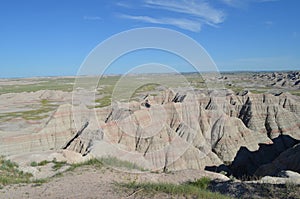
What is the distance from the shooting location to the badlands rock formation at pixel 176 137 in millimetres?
26031

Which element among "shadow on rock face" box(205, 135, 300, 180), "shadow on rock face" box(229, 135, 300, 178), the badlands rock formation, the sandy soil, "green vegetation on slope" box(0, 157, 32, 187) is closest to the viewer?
the sandy soil

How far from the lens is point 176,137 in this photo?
31.3m

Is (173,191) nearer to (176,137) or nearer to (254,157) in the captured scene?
(176,137)

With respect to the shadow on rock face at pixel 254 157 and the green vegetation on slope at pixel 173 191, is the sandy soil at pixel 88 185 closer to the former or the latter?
the green vegetation on slope at pixel 173 191

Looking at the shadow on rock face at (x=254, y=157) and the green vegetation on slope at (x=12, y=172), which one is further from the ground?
the green vegetation on slope at (x=12, y=172)

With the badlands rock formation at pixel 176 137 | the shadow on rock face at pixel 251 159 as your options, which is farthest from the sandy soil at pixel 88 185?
the shadow on rock face at pixel 251 159

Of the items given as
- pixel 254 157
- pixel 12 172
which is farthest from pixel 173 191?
pixel 254 157

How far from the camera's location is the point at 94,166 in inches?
476

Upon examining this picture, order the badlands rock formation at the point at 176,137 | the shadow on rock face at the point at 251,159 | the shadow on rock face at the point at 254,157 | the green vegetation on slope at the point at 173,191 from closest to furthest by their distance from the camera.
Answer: the green vegetation on slope at the point at 173,191 < the badlands rock formation at the point at 176,137 < the shadow on rock face at the point at 251,159 < the shadow on rock face at the point at 254,157

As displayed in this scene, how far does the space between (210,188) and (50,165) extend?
7.36 m

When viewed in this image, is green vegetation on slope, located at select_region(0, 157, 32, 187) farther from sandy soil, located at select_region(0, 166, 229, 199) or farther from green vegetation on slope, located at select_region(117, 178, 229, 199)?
green vegetation on slope, located at select_region(117, 178, 229, 199)

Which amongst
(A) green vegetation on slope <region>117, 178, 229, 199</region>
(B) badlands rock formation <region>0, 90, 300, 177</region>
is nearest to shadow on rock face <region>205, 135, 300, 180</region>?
(B) badlands rock formation <region>0, 90, 300, 177</region>

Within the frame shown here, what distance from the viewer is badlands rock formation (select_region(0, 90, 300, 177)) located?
26031 millimetres

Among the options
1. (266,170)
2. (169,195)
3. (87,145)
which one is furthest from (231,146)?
(169,195)
